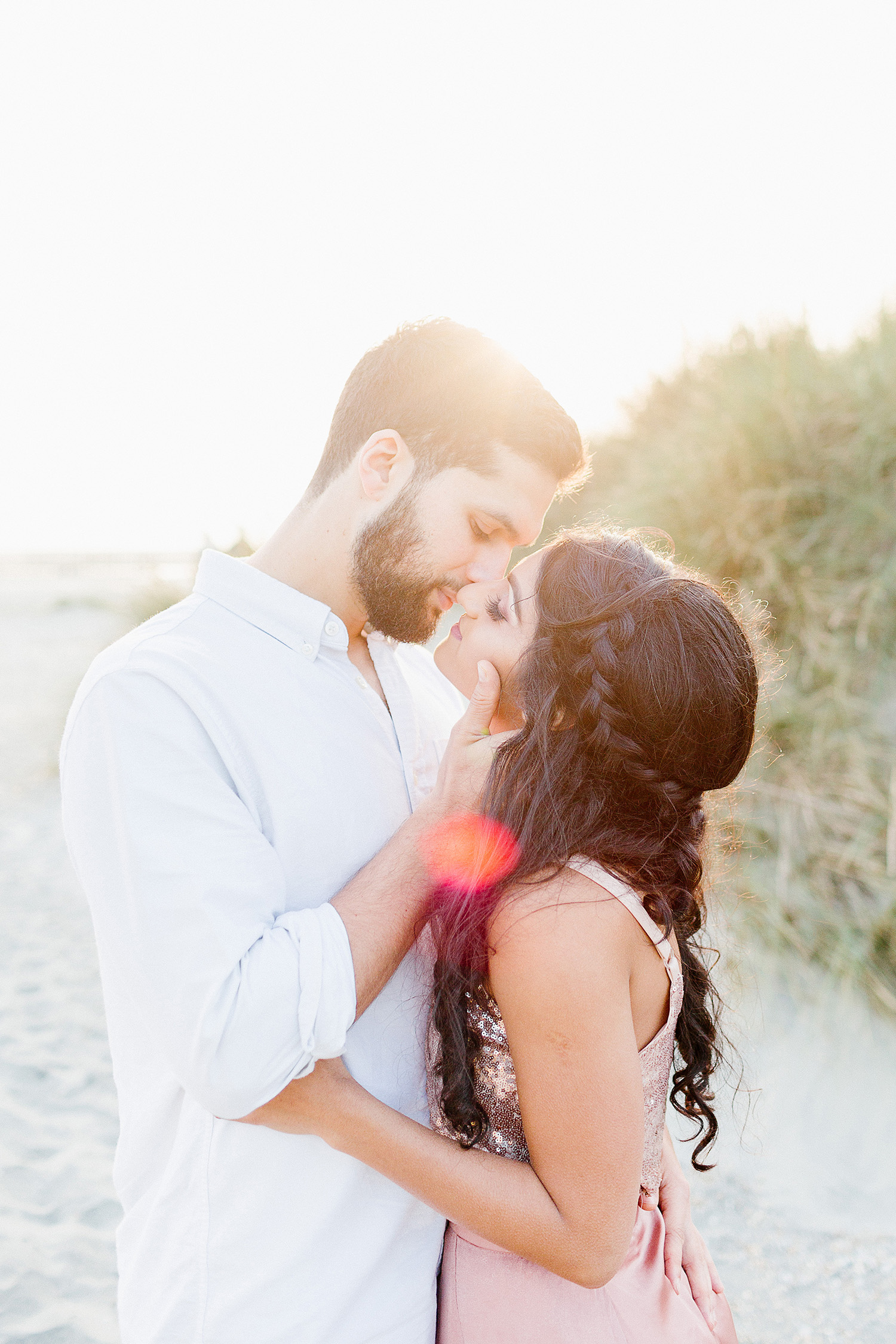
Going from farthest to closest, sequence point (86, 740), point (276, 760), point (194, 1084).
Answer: point (276, 760)
point (86, 740)
point (194, 1084)

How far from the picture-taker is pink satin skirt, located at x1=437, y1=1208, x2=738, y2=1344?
153 cm

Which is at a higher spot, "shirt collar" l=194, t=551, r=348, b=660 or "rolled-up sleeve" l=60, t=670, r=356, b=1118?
"shirt collar" l=194, t=551, r=348, b=660

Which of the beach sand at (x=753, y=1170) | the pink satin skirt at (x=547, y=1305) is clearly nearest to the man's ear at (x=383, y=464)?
the pink satin skirt at (x=547, y=1305)

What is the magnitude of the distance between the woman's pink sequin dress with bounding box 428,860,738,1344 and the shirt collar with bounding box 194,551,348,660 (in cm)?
76

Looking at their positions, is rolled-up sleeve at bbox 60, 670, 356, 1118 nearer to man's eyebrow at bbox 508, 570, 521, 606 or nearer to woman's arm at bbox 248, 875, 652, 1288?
woman's arm at bbox 248, 875, 652, 1288

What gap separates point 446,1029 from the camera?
162 centimetres

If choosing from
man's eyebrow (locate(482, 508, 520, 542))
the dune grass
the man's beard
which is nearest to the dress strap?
the man's beard

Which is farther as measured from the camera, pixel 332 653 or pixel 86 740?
pixel 332 653

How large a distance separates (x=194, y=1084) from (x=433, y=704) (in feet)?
3.90

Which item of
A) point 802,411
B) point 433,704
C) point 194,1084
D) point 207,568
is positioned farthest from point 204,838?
point 802,411

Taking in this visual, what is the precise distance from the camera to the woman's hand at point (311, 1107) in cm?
138

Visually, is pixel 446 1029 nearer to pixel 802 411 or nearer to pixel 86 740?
pixel 86 740

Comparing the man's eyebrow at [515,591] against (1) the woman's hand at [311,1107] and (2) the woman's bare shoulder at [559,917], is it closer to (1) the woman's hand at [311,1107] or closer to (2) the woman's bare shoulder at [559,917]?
(2) the woman's bare shoulder at [559,917]

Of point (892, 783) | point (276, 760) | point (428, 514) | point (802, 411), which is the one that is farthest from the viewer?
point (802, 411)
